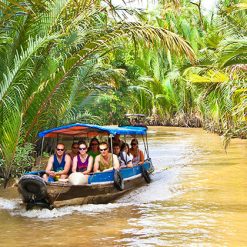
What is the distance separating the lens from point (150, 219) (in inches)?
374

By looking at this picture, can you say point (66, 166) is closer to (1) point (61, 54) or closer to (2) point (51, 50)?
(1) point (61, 54)

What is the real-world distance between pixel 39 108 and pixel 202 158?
31.8 feet

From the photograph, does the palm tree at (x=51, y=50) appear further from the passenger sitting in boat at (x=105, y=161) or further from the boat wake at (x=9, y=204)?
the passenger sitting in boat at (x=105, y=161)

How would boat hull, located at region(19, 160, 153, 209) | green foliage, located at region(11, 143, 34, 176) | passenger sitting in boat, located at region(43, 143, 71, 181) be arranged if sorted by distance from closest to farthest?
boat hull, located at region(19, 160, 153, 209) < passenger sitting in boat, located at region(43, 143, 71, 181) < green foliage, located at region(11, 143, 34, 176)

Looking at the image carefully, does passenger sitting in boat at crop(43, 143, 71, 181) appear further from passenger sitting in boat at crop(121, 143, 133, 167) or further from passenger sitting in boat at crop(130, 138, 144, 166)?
passenger sitting in boat at crop(130, 138, 144, 166)

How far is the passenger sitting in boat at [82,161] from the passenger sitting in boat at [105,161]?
0.18m

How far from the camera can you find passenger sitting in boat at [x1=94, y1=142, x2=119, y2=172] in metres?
11.2

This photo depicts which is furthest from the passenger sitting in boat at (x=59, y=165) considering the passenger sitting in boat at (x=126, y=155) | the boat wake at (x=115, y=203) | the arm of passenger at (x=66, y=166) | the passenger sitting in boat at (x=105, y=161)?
the passenger sitting in boat at (x=126, y=155)

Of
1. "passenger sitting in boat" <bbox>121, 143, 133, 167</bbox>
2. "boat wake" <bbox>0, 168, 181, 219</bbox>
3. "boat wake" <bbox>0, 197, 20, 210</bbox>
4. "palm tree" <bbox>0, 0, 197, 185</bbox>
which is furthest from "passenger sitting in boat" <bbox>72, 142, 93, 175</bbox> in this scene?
"passenger sitting in boat" <bbox>121, 143, 133, 167</bbox>

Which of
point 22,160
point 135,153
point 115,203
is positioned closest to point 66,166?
point 115,203

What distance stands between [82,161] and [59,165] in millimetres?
528

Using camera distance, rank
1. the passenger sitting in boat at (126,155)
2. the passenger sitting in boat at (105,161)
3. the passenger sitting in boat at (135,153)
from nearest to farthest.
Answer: the passenger sitting in boat at (105,161), the passenger sitting in boat at (126,155), the passenger sitting in boat at (135,153)

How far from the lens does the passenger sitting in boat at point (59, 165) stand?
10984 millimetres

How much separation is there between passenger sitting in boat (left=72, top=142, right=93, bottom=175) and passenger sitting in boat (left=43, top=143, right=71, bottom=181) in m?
0.16
